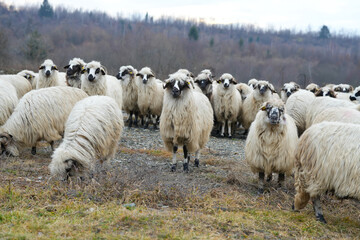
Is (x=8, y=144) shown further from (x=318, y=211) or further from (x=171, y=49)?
(x=171, y=49)

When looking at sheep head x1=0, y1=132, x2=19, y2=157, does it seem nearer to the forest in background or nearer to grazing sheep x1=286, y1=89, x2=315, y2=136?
grazing sheep x1=286, y1=89, x2=315, y2=136

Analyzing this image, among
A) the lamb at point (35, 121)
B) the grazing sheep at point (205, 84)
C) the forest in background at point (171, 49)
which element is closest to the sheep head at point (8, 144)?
the lamb at point (35, 121)

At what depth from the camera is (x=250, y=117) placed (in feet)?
54.4

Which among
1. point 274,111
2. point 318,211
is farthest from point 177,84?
point 318,211

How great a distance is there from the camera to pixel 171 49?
70.1m

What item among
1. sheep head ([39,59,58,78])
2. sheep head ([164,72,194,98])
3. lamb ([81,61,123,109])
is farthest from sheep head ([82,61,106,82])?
sheep head ([164,72,194,98])

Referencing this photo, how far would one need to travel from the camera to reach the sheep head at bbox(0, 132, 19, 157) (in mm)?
9583

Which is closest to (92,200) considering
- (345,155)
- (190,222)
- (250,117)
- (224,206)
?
(190,222)

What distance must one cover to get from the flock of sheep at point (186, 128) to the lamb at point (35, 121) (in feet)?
0.08

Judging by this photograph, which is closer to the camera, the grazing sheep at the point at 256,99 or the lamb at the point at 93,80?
the lamb at the point at 93,80

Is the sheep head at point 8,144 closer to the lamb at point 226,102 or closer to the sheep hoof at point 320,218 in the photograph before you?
the sheep hoof at point 320,218

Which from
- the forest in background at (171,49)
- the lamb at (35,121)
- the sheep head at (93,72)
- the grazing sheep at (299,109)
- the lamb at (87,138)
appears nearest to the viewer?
the lamb at (87,138)

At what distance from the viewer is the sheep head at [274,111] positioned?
7676 mm

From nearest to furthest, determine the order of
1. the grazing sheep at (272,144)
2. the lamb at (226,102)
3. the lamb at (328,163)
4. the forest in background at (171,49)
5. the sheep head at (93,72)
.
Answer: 1. the lamb at (328,163)
2. the grazing sheep at (272,144)
3. the sheep head at (93,72)
4. the lamb at (226,102)
5. the forest in background at (171,49)
